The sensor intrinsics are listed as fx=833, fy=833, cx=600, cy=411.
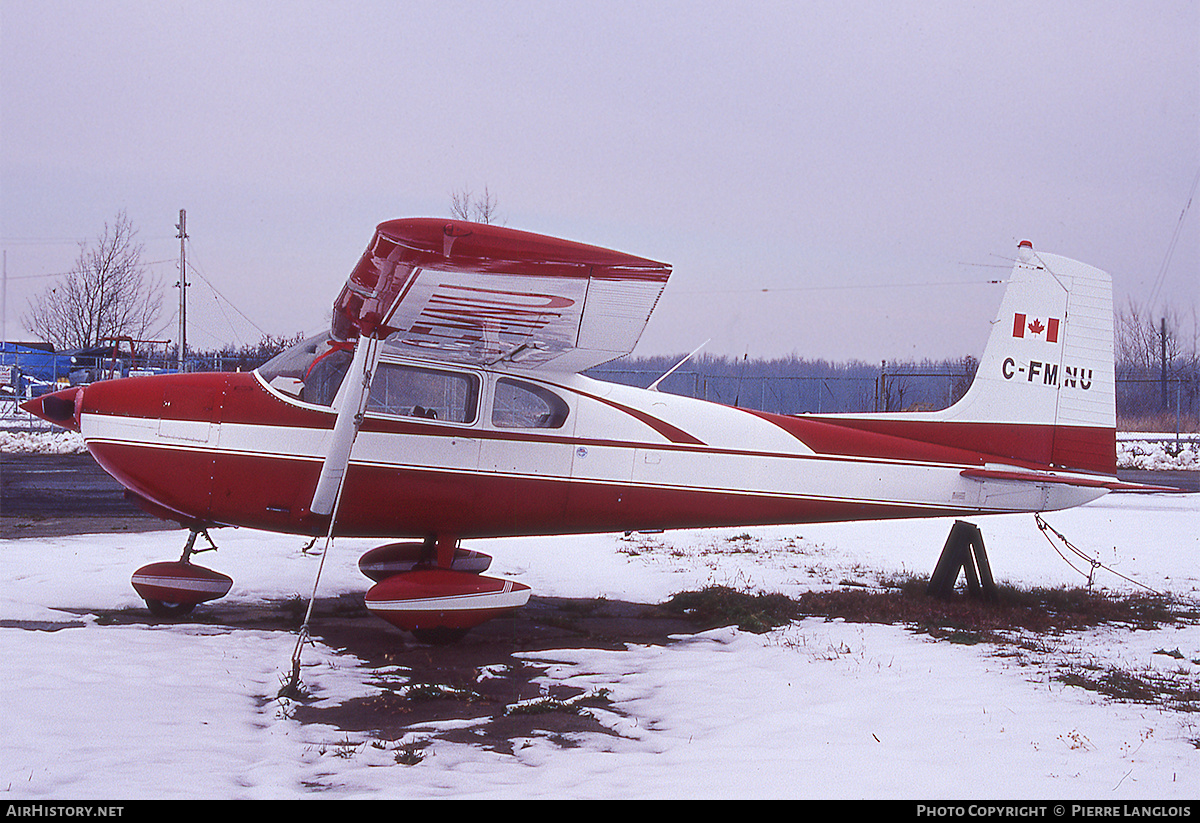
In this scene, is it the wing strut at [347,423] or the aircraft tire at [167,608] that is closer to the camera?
the wing strut at [347,423]

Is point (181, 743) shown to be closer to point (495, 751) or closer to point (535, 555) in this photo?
point (495, 751)

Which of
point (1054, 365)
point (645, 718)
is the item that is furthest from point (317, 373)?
point (1054, 365)

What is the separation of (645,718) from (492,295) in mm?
2525

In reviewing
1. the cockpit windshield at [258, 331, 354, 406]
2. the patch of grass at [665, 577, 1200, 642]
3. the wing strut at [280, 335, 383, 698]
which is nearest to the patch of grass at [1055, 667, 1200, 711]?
the patch of grass at [665, 577, 1200, 642]

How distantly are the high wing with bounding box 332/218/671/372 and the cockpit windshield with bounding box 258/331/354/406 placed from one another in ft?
0.96

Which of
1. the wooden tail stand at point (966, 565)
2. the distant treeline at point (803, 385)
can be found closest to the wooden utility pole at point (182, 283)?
the distant treeline at point (803, 385)

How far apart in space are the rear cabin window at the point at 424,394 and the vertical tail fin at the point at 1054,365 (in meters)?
4.25

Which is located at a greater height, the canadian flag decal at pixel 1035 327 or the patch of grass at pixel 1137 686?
the canadian flag decal at pixel 1035 327

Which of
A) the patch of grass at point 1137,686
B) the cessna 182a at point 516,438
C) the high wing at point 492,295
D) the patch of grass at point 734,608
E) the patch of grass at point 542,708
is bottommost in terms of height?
the patch of grass at point 734,608

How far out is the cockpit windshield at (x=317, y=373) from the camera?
245 inches

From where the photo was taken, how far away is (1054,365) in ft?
23.9

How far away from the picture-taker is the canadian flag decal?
718 centimetres

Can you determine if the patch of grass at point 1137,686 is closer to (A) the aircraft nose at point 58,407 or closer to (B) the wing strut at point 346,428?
(B) the wing strut at point 346,428

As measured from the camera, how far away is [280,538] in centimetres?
1005
